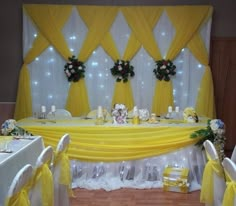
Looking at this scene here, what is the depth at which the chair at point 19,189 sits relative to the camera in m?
1.64

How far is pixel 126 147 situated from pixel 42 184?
1967 mm

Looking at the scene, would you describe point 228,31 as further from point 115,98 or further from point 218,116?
point 115,98

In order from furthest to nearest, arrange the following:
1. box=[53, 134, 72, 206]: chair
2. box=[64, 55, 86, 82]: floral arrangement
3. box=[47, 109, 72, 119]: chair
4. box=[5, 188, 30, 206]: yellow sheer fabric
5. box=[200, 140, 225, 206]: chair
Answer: box=[64, 55, 86, 82]: floral arrangement < box=[47, 109, 72, 119]: chair < box=[53, 134, 72, 206]: chair < box=[200, 140, 225, 206]: chair < box=[5, 188, 30, 206]: yellow sheer fabric

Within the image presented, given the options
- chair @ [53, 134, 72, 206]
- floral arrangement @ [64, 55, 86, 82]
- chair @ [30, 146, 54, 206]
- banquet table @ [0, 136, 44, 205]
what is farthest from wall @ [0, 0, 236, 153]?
chair @ [30, 146, 54, 206]

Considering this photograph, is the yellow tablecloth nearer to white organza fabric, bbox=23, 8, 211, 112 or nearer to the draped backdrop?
the draped backdrop

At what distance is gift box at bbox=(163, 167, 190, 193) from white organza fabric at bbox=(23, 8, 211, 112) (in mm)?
2219

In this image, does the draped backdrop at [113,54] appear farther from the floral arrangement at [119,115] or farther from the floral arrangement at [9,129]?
the floral arrangement at [9,129]

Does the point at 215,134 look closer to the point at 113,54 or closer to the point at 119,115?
the point at 119,115

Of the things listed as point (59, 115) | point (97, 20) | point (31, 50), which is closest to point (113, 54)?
point (97, 20)

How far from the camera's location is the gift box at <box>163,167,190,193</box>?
3979 mm

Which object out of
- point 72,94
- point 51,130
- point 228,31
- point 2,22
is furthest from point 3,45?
point 228,31

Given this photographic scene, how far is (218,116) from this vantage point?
6219mm

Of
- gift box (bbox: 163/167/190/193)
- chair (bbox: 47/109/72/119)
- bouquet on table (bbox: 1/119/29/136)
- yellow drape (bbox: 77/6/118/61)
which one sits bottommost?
gift box (bbox: 163/167/190/193)

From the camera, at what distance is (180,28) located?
5918 mm
